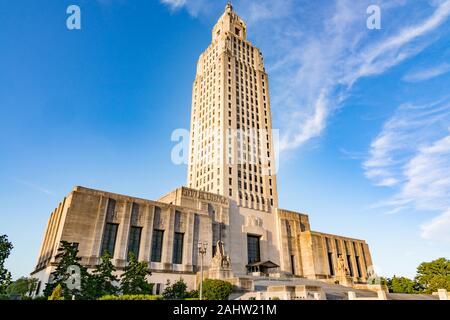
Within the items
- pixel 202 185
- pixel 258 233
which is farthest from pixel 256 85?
pixel 258 233

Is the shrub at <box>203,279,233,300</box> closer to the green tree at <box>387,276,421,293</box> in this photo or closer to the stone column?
the stone column

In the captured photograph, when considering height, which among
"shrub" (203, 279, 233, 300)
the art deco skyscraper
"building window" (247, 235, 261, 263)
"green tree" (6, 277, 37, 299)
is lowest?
"shrub" (203, 279, 233, 300)

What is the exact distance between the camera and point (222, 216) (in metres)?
55.2

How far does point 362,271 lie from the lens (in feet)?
227

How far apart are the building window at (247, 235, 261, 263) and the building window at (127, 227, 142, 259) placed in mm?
22711

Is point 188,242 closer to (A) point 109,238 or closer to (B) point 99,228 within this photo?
(A) point 109,238

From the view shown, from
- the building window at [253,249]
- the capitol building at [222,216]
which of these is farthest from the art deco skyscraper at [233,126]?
the building window at [253,249]

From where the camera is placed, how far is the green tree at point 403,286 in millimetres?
55062

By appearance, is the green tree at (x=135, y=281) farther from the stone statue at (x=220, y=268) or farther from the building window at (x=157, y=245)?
the stone statue at (x=220, y=268)

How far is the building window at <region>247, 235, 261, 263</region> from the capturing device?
2232 inches

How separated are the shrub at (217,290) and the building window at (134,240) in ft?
42.4

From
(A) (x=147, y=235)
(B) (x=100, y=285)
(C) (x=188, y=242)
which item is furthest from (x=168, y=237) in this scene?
(B) (x=100, y=285)

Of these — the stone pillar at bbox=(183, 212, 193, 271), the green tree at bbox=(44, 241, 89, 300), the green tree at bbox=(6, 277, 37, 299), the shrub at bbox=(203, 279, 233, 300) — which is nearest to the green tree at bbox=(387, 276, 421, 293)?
the stone pillar at bbox=(183, 212, 193, 271)
